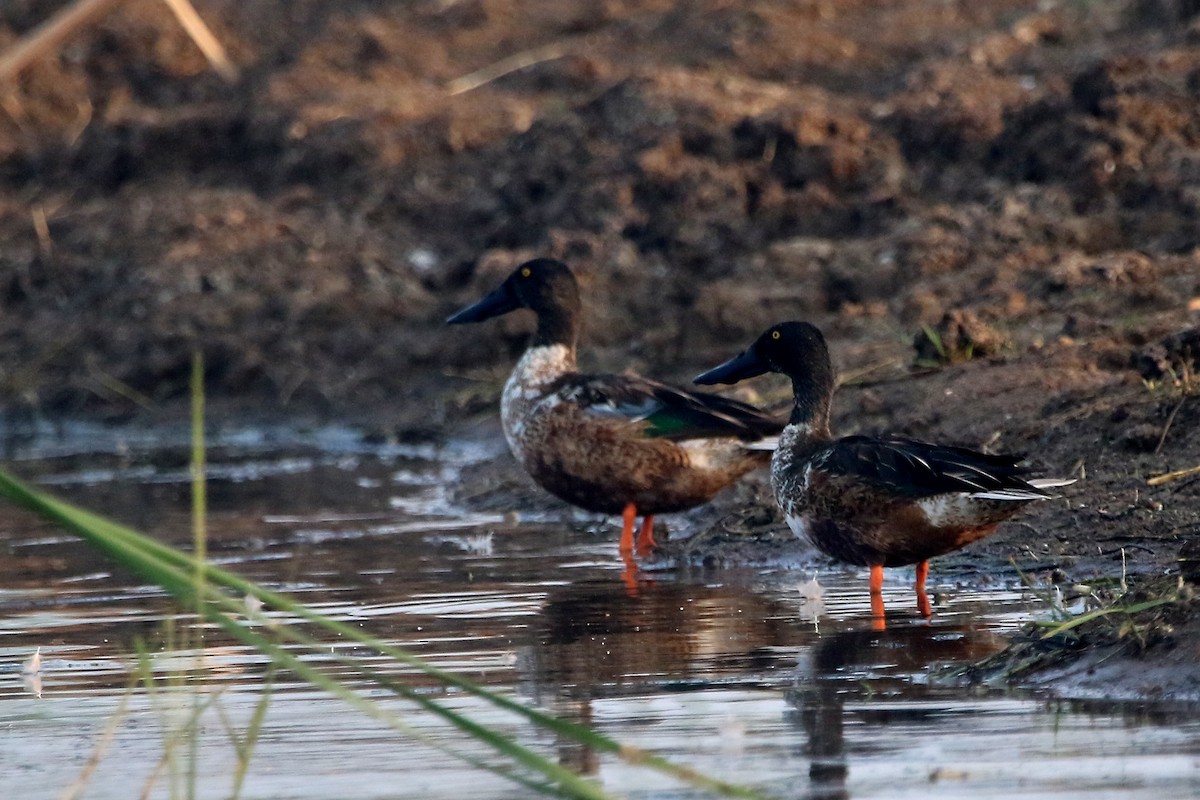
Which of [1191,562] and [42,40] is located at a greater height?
[42,40]

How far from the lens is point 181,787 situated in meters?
4.58

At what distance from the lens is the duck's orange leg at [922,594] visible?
6638mm

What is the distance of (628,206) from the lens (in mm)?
14227

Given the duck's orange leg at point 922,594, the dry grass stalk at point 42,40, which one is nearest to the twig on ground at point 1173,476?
the duck's orange leg at point 922,594

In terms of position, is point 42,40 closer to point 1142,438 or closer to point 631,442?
point 631,442

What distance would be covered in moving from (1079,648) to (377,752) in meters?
1.86

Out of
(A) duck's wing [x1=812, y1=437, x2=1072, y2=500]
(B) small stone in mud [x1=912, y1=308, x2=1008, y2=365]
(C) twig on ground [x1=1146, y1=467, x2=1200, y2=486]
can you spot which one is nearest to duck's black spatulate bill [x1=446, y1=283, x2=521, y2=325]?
(B) small stone in mud [x1=912, y1=308, x2=1008, y2=365]

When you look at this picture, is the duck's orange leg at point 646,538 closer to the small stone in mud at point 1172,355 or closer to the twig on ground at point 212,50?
the small stone in mud at point 1172,355

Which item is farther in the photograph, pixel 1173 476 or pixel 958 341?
pixel 958 341

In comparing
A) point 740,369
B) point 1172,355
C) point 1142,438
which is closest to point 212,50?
point 740,369

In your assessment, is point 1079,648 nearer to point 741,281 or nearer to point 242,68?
point 741,281

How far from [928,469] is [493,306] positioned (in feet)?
14.1

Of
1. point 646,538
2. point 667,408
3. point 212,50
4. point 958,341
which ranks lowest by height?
point 646,538

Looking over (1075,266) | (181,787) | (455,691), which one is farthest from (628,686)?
(1075,266)
